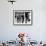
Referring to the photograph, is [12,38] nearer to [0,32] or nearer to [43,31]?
[0,32]

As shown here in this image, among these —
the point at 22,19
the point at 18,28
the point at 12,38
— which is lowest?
the point at 12,38

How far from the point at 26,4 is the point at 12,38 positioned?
1.34m

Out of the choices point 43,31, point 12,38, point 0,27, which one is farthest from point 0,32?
point 43,31

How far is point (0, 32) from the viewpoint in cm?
467

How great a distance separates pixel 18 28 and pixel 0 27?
2.17ft

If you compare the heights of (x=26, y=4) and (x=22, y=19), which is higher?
(x=26, y=4)

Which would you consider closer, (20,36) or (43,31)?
(20,36)

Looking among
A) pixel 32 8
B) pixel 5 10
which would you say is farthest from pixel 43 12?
pixel 5 10

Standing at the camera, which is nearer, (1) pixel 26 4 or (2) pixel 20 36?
(2) pixel 20 36

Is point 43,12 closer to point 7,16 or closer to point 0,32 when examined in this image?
point 7,16

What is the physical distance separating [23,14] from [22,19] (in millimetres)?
186

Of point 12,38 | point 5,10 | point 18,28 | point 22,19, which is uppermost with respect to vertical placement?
point 5,10

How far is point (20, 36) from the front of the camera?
9.59ft

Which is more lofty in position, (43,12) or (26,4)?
(26,4)
